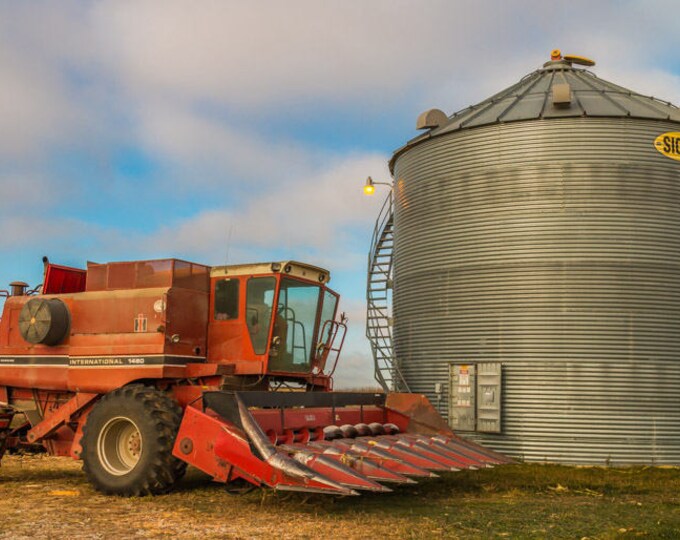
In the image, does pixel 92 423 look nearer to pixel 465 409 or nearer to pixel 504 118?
pixel 465 409

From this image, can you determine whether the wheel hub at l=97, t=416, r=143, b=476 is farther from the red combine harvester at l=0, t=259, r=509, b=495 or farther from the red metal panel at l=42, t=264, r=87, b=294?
the red metal panel at l=42, t=264, r=87, b=294

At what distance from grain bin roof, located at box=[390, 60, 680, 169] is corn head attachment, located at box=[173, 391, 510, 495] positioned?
30.6 feet

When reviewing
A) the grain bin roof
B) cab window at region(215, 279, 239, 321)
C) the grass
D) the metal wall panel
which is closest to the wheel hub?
the grass

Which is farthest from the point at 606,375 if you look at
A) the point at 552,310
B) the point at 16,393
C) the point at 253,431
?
the point at 16,393

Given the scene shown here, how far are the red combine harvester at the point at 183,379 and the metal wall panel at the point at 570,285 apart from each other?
5.28 meters

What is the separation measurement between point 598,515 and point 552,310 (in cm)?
810

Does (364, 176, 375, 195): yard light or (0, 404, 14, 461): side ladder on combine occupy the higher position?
(364, 176, 375, 195): yard light

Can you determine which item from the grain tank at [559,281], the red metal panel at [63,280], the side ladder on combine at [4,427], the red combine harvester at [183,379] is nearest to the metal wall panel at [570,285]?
the grain tank at [559,281]

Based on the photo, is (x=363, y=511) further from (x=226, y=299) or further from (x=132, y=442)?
(x=226, y=299)

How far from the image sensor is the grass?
935 centimetres

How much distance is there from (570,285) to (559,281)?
0.88ft

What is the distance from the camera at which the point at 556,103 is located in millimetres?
19516

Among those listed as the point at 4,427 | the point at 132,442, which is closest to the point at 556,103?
the point at 132,442

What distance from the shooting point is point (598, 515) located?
1096 centimetres
